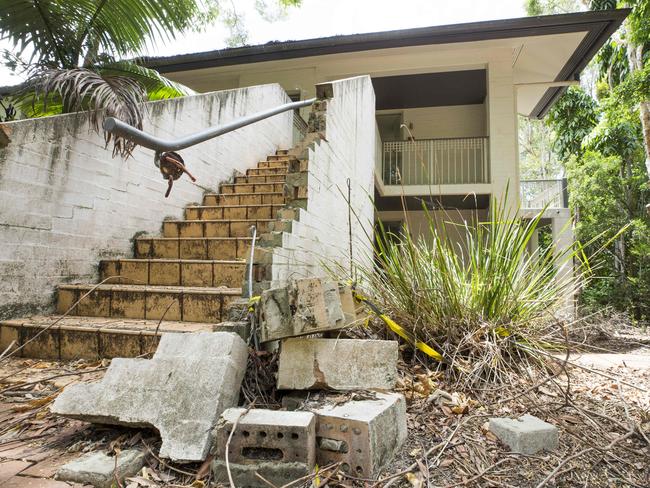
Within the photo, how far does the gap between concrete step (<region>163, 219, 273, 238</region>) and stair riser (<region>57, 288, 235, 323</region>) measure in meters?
0.72

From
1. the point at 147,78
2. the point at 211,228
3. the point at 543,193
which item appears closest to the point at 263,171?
the point at 147,78

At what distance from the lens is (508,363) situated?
6.98 ft

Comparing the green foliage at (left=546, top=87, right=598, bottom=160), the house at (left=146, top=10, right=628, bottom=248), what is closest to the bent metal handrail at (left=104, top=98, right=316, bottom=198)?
the house at (left=146, top=10, right=628, bottom=248)

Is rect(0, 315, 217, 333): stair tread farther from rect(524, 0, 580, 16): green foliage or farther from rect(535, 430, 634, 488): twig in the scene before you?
rect(524, 0, 580, 16): green foliage

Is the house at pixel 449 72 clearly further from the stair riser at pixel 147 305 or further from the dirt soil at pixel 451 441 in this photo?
the dirt soil at pixel 451 441

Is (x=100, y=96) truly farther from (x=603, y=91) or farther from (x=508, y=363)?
(x=603, y=91)

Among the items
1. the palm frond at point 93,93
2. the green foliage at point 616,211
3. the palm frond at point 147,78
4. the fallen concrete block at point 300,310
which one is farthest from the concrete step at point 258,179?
the green foliage at point 616,211

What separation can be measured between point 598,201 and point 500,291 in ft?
34.7

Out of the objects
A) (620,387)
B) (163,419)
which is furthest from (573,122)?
(163,419)

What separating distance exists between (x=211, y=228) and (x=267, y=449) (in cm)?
284

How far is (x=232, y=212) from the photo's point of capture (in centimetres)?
422

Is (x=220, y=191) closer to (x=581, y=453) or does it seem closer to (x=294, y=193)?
(x=294, y=193)

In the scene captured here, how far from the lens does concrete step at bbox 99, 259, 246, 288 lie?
312 centimetres

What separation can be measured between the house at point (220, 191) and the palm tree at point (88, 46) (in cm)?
33
